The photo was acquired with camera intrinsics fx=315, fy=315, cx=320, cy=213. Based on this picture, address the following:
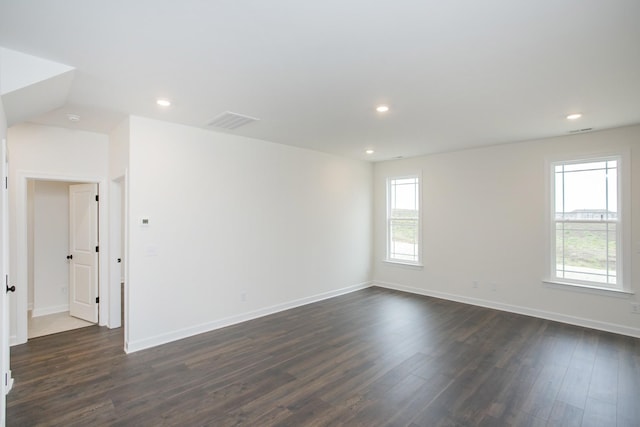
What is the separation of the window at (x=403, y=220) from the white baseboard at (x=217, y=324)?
1481mm

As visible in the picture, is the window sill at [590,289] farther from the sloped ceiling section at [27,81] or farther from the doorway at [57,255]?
the doorway at [57,255]

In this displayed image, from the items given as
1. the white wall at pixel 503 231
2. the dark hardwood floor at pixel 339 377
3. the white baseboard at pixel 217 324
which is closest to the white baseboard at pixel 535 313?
the white wall at pixel 503 231

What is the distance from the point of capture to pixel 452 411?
2.54 meters

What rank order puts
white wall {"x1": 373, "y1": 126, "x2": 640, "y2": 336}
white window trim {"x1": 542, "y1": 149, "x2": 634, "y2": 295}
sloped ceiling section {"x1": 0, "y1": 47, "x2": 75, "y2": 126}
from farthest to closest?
white wall {"x1": 373, "y1": 126, "x2": 640, "y2": 336}
white window trim {"x1": 542, "y1": 149, "x2": 634, "y2": 295}
sloped ceiling section {"x1": 0, "y1": 47, "x2": 75, "y2": 126}

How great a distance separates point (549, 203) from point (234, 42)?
16.2 ft

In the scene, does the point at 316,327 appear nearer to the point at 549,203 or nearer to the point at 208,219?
the point at 208,219

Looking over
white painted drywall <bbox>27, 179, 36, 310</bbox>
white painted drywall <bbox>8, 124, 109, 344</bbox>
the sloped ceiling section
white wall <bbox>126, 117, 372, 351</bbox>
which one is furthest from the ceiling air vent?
white painted drywall <bbox>27, 179, 36, 310</bbox>

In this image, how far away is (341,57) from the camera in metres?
2.34

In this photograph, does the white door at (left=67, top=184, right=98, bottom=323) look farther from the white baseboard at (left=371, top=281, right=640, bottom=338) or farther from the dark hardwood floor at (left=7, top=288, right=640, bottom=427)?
the white baseboard at (left=371, top=281, right=640, bottom=338)

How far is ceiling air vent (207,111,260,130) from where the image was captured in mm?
3695

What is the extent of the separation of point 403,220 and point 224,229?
→ 12.4 feet

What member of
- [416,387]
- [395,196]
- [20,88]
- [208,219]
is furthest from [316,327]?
[20,88]

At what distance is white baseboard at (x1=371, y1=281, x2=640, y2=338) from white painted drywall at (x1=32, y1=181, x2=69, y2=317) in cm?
600

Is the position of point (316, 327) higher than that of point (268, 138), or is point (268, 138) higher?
point (268, 138)
